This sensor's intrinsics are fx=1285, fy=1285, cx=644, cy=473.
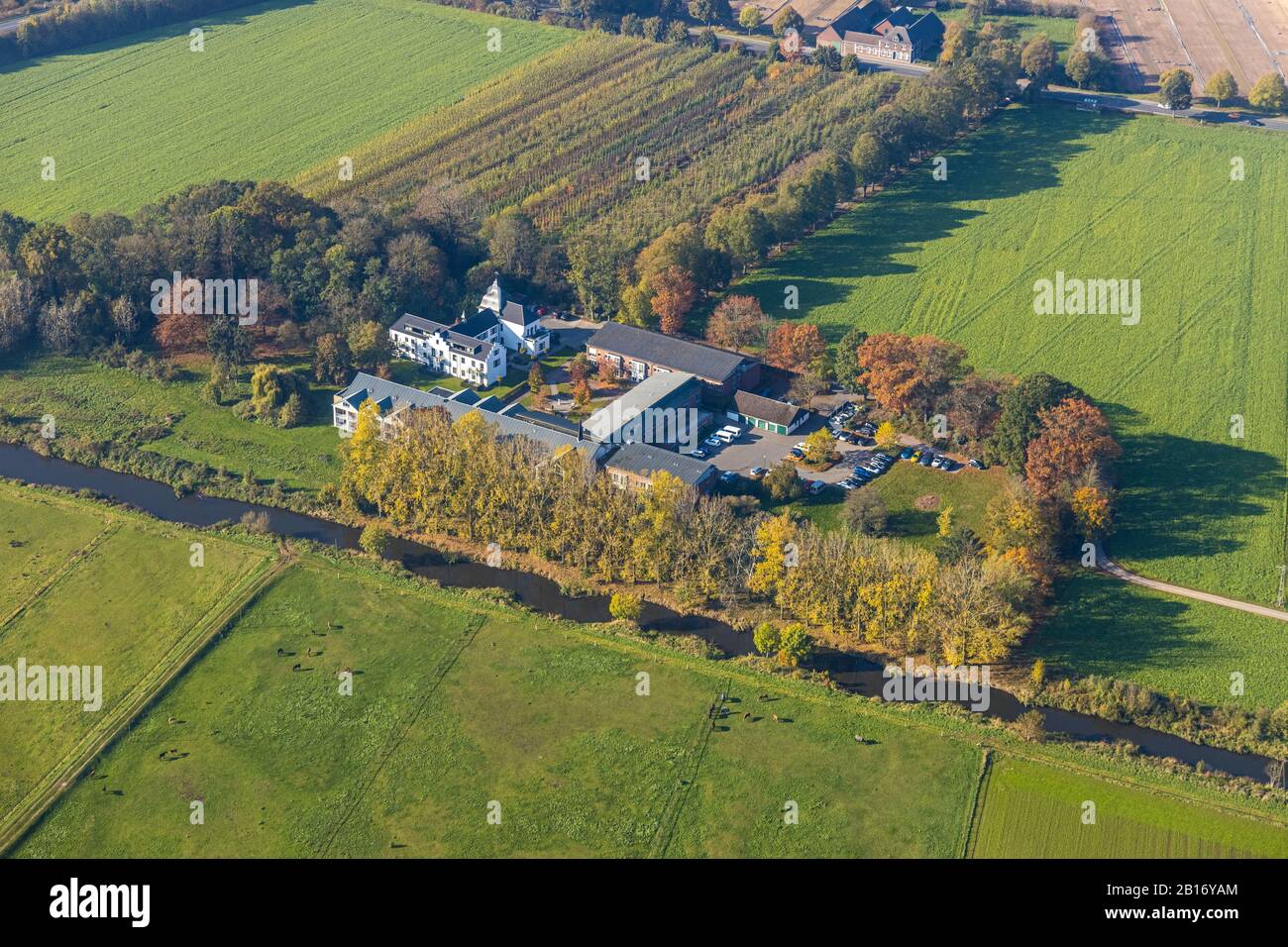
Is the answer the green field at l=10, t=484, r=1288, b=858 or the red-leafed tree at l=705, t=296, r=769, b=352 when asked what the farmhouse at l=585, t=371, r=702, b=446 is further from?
the green field at l=10, t=484, r=1288, b=858

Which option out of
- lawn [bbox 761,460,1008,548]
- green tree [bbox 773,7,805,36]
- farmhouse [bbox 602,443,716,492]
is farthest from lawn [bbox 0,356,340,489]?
green tree [bbox 773,7,805,36]

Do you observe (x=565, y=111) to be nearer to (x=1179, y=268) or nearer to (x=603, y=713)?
(x=1179, y=268)

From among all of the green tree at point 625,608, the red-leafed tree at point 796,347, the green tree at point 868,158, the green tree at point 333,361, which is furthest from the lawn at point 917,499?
the green tree at point 868,158

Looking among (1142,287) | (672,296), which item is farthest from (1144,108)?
(672,296)

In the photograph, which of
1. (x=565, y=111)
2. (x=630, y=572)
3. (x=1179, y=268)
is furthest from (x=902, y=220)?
(x=630, y=572)

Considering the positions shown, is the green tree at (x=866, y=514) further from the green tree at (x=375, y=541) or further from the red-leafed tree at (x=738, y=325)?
the green tree at (x=375, y=541)
